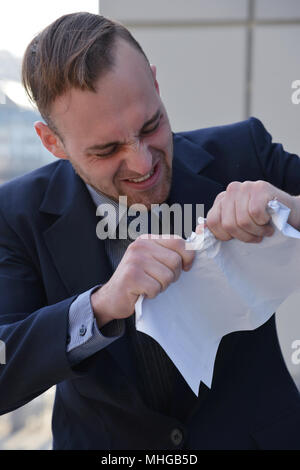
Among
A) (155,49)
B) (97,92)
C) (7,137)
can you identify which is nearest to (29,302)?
(97,92)

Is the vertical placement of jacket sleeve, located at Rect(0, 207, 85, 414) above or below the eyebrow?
below

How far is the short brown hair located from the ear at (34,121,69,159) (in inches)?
2.6

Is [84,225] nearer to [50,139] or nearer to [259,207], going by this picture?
[50,139]

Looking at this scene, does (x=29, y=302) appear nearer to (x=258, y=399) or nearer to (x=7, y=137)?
(x=258, y=399)

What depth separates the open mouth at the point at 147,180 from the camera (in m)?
1.20

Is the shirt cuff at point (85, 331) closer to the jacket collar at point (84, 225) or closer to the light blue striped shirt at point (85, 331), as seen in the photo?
the light blue striped shirt at point (85, 331)

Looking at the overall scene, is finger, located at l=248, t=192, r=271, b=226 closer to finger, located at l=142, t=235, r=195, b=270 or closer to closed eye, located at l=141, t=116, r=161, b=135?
finger, located at l=142, t=235, r=195, b=270

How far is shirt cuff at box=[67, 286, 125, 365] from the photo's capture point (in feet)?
3.22

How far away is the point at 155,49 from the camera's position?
8.93 feet

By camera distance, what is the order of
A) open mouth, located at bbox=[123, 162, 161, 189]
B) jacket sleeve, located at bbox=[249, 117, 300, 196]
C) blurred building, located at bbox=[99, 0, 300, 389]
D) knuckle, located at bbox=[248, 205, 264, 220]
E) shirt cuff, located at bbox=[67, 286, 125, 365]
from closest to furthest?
knuckle, located at bbox=[248, 205, 264, 220]
shirt cuff, located at bbox=[67, 286, 125, 365]
open mouth, located at bbox=[123, 162, 161, 189]
jacket sleeve, located at bbox=[249, 117, 300, 196]
blurred building, located at bbox=[99, 0, 300, 389]

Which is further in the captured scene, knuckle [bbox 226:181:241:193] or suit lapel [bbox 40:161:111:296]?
suit lapel [bbox 40:161:111:296]

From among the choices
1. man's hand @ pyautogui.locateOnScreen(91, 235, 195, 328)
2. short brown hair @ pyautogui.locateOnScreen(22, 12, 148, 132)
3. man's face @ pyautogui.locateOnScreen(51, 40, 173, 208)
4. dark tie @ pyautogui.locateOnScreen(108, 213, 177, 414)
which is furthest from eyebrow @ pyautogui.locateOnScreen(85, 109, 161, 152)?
dark tie @ pyautogui.locateOnScreen(108, 213, 177, 414)

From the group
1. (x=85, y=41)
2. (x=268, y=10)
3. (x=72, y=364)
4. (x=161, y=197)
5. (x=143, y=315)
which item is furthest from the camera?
(x=268, y=10)
